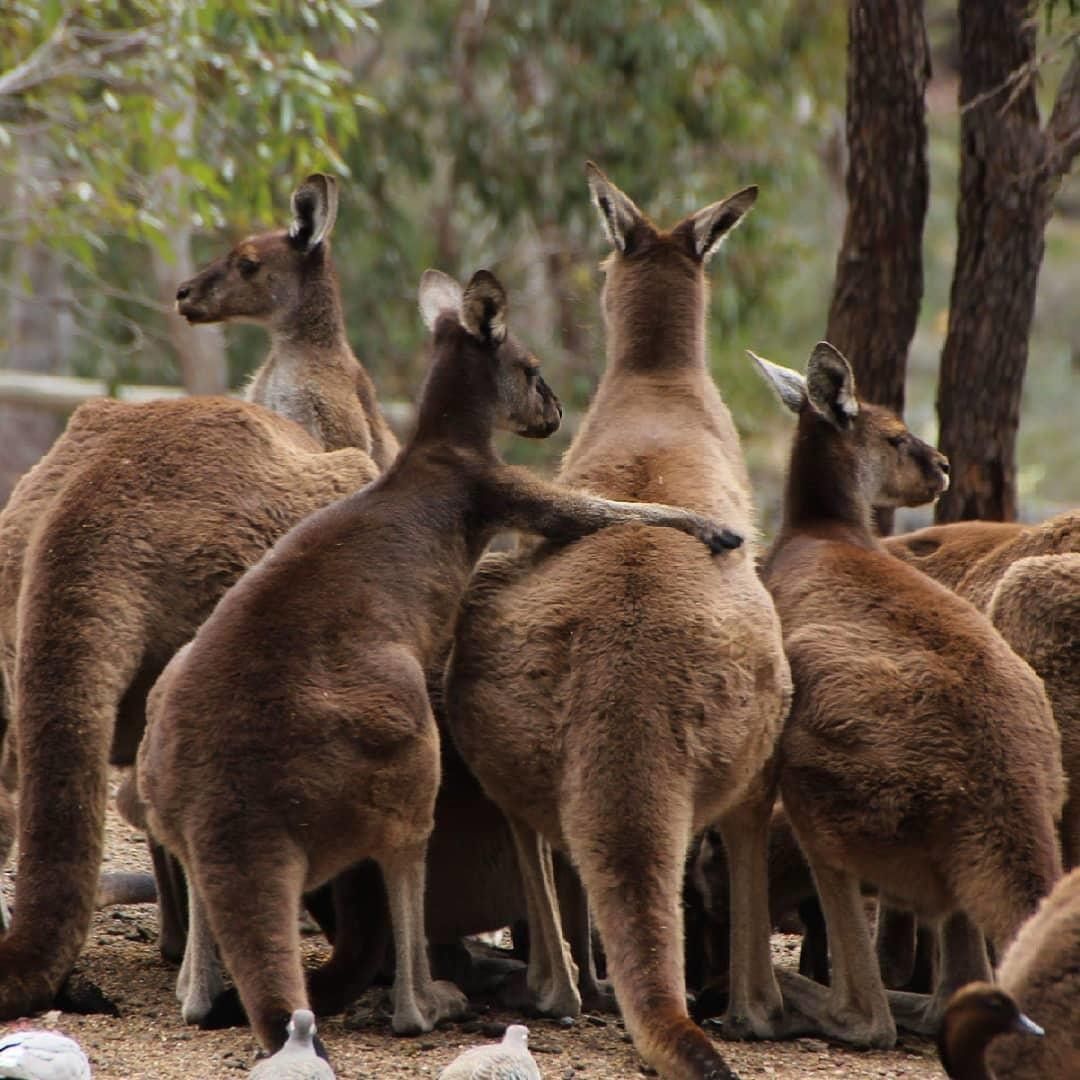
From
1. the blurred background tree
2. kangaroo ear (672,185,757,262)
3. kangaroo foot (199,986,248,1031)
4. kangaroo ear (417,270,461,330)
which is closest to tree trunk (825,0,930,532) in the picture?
kangaroo ear (672,185,757,262)

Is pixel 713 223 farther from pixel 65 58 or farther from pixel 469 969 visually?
pixel 65 58

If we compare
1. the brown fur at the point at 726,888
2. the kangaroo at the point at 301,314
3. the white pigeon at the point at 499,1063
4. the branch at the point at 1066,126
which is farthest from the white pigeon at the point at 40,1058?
the branch at the point at 1066,126

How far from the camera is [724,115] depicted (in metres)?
17.0

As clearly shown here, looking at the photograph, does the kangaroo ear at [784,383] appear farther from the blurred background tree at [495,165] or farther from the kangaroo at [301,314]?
the blurred background tree at [495,165]

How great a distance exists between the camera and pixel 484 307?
6.02 m

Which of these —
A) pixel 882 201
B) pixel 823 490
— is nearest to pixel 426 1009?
pixel 823 490

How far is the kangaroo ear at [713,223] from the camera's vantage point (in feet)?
22.5

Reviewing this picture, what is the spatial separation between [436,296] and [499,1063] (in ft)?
10.1

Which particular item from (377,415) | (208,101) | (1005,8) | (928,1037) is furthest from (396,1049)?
(208,101)

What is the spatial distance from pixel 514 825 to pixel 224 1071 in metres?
1.09

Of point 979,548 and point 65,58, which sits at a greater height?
point 65,58

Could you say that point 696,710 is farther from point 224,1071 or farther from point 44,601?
point 44,601

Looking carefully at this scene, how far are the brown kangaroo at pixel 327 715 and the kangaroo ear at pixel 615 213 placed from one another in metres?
1.67

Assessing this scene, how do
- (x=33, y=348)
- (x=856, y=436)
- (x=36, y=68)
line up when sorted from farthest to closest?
1. (x=33, y=348)
2. (x=36, y=68)
3. (x=856, y=436)
